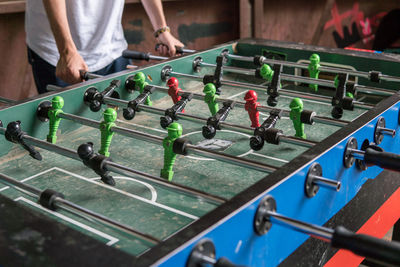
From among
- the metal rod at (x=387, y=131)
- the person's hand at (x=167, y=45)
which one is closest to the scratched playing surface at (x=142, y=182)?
the metal rod at (x=387, y=131)

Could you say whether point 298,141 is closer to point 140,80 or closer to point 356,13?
point 140,80

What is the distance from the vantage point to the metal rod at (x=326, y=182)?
92cm

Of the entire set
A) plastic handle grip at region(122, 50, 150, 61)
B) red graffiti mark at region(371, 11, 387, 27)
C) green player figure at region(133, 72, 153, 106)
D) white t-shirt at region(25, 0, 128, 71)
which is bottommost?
red graffiti mark at region(371, 11, 387, 27)

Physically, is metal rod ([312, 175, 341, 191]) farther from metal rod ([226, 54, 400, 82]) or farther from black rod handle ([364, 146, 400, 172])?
metal rod ([226, 54, 400, 82])

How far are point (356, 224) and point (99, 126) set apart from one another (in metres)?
0.76

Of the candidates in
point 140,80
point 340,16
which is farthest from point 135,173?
point 340,16

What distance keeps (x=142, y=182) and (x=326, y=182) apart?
49 centimetres

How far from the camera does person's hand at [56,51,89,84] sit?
1.78 metres

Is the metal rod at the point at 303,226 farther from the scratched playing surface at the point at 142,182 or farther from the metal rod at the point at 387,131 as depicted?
the metal rod at the point at 387,131

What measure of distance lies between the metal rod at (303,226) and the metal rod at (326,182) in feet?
0.54

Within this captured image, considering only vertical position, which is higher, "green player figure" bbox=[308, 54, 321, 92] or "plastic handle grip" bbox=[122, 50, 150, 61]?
"plastic handle grip" bbox=[122, 50, 150, 61]

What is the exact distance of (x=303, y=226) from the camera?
78 cm

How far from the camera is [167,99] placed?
1878mm

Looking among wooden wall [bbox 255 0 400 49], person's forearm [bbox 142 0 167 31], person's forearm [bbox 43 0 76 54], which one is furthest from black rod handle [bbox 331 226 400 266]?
wooden wall [bbox 255 0 400 49]
